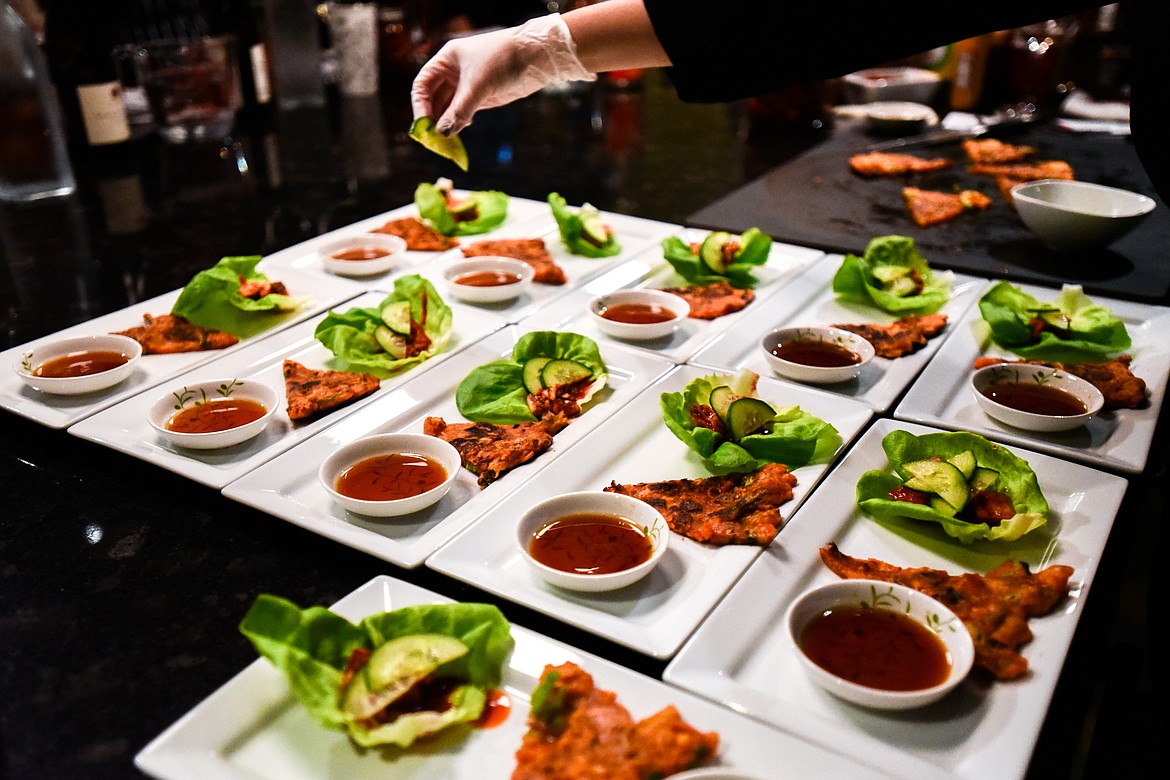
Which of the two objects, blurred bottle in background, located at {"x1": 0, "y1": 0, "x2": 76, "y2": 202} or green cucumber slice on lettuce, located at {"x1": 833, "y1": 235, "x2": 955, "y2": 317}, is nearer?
green cucumber slice on lettuce, located at {"x1": 833, "y1": 235, "x2": 955, "y2": 317}

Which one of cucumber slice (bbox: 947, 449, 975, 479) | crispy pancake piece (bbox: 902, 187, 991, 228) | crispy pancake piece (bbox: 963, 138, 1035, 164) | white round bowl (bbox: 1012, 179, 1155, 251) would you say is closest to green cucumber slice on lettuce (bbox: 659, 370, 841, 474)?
cucumber slice (bbox: 947, 449, 975, 479)

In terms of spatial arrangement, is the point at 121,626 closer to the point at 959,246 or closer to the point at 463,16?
the point at 959,246

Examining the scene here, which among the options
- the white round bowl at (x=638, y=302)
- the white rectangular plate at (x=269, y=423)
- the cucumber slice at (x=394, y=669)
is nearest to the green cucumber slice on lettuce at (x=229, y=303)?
the white rectangular plate at (x=269, y=423)

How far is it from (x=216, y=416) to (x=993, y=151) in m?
3.99

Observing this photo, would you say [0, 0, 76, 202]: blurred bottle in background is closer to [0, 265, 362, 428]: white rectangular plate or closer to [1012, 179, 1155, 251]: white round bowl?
[0, 265, 362, 428]: white rectangular plate

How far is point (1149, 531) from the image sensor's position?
14.6 ft

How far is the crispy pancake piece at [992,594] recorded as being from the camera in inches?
65.0

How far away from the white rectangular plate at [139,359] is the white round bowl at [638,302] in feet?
2.91

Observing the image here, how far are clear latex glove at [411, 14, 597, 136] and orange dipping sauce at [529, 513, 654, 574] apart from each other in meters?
1.54

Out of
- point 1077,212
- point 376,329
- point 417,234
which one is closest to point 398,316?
point 376,329

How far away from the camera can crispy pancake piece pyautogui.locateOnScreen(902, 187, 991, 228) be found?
3990 mm

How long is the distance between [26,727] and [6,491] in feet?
2.76

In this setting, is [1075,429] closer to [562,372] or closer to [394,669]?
[562,372]

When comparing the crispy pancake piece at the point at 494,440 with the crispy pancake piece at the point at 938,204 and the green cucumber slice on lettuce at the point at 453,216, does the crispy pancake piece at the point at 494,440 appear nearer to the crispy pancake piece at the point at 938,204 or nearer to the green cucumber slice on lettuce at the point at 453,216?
the green cucumber slice on lettuce at the point at 453,216
